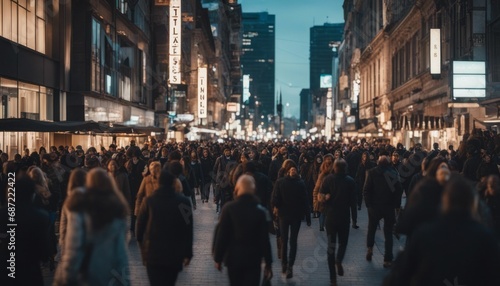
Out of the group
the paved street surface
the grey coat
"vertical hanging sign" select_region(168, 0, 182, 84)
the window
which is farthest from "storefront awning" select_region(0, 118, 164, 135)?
"vertical hanging sign" select_region(168, 0, 182, 84)

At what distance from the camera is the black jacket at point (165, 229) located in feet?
23.0

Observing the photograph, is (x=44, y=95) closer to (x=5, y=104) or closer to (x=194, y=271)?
(x=5, y=104)

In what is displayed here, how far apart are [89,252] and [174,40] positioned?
1977 inches

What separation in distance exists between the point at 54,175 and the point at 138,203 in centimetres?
227

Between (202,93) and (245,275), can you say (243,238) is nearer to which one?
(245,275)

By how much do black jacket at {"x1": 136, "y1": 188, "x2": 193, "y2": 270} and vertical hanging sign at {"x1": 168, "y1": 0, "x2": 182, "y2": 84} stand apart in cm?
4838

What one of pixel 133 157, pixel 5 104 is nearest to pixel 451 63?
pixel 5 104

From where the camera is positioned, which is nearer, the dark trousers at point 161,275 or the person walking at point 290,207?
the dark trousers at point 161,275

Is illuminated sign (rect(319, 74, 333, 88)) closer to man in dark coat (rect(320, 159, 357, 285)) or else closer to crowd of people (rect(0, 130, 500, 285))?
crowd of people (rect(0, 130, 500, 285))

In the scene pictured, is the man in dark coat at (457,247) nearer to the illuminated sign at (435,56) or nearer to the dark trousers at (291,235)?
the dark trousers at (291,235)

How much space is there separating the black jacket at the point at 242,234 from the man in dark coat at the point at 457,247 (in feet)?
6.78

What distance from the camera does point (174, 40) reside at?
2165 inches

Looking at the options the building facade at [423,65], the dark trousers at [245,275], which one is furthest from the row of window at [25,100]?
the dark trousers at [245,275]

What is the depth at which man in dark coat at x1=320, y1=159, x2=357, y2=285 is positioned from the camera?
33.3ft
